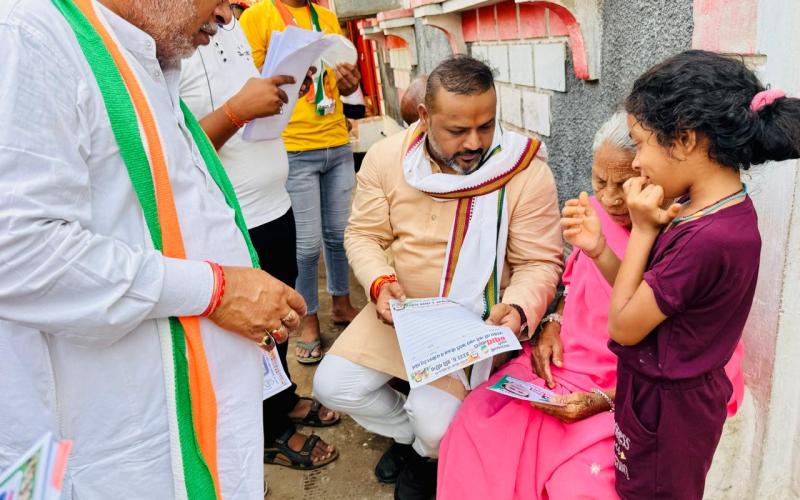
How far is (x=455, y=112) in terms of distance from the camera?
2125mm

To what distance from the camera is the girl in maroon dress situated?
3.89 ft

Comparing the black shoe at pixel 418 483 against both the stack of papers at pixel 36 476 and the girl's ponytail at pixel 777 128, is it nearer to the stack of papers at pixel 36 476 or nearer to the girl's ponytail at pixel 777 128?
the girl's ponytail at pixel 777 128

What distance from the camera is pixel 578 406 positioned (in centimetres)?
171

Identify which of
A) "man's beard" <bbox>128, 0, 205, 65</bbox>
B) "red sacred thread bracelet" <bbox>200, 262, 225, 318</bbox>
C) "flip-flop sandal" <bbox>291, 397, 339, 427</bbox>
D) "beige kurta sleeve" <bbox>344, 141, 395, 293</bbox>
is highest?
"man's beard" <bbox>128, 0, 205, 65</bbox>

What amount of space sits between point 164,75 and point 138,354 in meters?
0.66

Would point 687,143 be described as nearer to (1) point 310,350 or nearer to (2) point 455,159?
(2) point 455,159

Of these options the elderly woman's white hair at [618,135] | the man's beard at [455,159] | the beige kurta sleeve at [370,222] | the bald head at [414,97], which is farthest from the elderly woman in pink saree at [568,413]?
the bald head at [414,97]

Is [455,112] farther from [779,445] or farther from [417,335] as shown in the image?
[779,445]

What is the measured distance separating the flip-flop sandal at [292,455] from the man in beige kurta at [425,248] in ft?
0.98

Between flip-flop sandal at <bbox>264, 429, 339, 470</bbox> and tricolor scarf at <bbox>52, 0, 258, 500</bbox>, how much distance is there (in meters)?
1.25

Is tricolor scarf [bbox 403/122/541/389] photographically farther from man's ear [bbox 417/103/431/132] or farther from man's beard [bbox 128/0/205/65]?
man's beard [bbox 128/0/205/65]

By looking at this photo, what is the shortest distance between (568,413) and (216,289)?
107 centimetres

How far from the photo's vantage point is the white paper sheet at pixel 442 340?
5.61 feet

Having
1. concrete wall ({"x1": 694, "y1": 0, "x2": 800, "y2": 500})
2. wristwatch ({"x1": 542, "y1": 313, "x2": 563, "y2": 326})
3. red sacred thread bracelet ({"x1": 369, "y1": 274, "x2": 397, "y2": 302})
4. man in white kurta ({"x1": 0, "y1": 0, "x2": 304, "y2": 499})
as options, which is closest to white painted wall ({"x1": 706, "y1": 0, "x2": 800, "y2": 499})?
concrete wall ({"x1": 694, "y1": 0, "x2": 800, "y2": 500})
